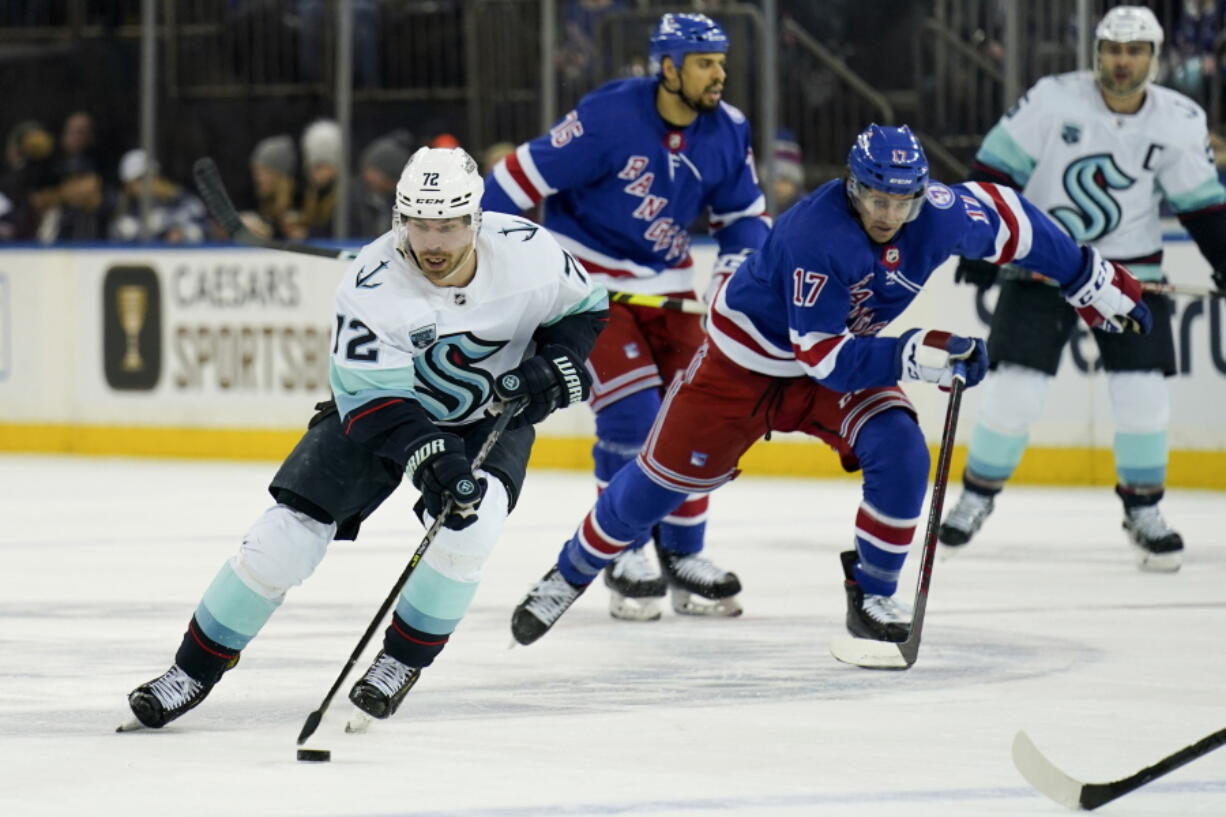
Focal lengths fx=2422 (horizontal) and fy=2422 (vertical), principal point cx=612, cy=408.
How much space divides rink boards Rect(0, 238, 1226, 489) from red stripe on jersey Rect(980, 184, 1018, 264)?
4299mm

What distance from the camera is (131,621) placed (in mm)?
5414

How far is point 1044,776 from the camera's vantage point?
11.0 feet

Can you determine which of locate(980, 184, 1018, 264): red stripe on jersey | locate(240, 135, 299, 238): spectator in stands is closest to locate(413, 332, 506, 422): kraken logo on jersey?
locate(980, 184, 1018, 264): red stripe on jersey

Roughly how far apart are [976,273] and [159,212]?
212 inches

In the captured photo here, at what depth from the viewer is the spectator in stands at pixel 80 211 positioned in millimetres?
10969

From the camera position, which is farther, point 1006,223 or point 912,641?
point 1006,223

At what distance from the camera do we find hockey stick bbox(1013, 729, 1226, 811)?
127 inches

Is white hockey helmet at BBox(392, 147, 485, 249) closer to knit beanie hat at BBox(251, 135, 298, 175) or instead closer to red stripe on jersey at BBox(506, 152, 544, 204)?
red stripe on jersey at BBox(506, 152, 544, 204)

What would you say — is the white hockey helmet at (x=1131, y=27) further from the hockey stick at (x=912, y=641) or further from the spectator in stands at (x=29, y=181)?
the spectator in stands at (x=29, y=181)

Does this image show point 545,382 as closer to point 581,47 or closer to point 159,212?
point 581,47

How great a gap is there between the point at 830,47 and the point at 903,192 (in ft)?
17.6

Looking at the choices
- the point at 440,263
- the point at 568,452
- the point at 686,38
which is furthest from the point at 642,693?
the point at 568,452

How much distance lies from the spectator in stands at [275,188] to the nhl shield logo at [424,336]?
656 centimetres

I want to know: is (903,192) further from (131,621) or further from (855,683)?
(131,621)
